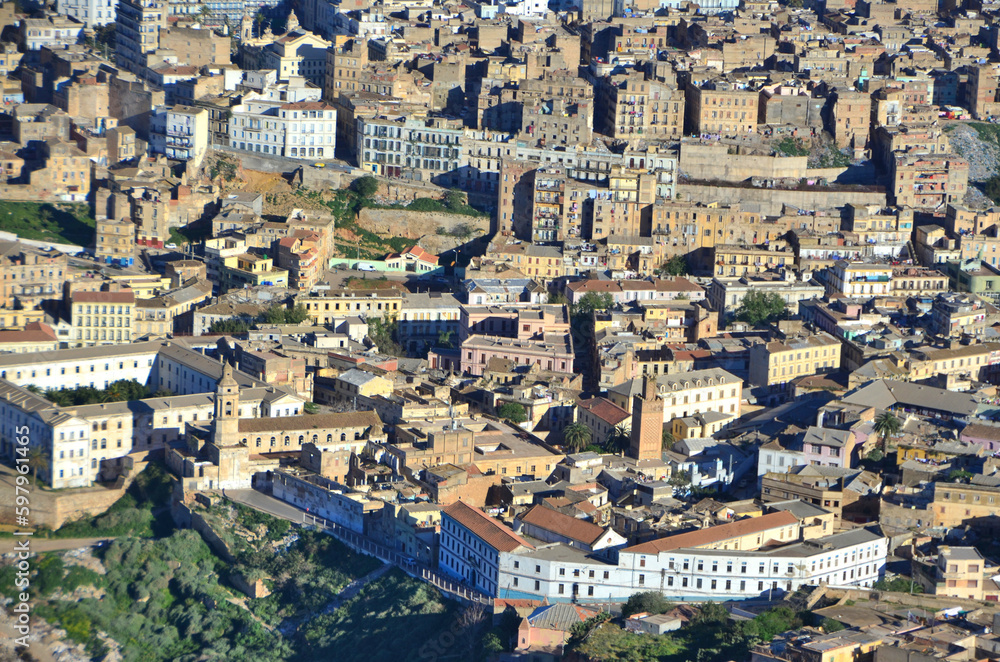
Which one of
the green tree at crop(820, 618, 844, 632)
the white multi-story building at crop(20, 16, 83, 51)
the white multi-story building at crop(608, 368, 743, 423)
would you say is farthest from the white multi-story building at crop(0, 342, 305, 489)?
the white multi-story building at crop(20, 16, 83, 51)

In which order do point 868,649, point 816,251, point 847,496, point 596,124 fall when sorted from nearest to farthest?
1. point 868,649
2. point 847,496
3. point 816,251
4. point 596,124

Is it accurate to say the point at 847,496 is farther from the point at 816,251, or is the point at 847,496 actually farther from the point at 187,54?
the point at 187,54

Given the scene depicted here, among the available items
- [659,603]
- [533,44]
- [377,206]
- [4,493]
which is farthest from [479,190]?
[659,603]

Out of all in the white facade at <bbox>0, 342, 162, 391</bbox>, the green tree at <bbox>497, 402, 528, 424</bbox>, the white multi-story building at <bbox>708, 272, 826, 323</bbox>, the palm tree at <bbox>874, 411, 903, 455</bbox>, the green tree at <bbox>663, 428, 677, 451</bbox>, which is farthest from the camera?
the white multi-story building at <bbox>708, 272, 826, 323</bbox>

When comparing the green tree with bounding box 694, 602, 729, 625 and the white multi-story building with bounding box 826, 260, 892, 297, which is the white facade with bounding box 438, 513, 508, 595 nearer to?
the green tree with bounding box 694, 602, 729, 625

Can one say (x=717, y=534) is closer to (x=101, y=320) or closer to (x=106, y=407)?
(x=106, y=407)

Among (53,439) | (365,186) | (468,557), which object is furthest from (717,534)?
(365,186)
